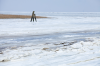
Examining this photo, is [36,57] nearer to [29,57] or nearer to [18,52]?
[29,57]

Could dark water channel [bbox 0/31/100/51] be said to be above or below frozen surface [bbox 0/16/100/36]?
below

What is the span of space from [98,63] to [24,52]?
264cm

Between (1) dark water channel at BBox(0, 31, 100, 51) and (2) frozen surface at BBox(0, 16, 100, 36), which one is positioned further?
(2) frozen surface at BBox(0, 16, 100, 36)

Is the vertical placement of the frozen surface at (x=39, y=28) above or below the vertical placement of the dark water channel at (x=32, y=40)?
above

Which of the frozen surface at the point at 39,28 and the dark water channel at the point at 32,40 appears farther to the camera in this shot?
the frozen surface at the point at 39,28

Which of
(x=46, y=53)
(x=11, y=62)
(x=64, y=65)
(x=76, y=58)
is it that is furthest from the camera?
(x=46, y=53)

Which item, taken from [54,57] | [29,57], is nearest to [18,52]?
[29,57]

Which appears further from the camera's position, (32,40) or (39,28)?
(39,28)

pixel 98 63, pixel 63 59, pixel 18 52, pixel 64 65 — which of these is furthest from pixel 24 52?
pixel 98 63

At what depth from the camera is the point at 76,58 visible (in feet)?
17.1

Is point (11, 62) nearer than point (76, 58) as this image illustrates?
Yes

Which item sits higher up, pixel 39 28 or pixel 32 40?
pixel 39 28

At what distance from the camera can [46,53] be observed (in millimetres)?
5871

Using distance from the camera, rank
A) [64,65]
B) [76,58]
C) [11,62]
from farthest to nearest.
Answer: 1. [76,58]
2. [11,62]
3. [64,65]
